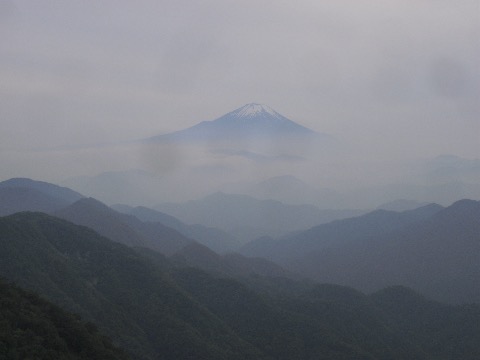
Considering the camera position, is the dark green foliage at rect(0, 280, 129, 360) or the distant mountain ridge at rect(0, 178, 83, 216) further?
the distant mountain ridge at rect(0, 178, 83, 216)

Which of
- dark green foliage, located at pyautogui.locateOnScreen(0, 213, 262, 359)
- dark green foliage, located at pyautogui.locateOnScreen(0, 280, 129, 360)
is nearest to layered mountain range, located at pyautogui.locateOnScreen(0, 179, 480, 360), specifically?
dark green foliage, located at pyautogui.locateOnScreen(0, 213, 262, 359)

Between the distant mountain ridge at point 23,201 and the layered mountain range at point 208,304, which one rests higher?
the distant mountain ridge at point 23,201

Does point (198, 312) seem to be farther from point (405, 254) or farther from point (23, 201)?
point (23, 201)

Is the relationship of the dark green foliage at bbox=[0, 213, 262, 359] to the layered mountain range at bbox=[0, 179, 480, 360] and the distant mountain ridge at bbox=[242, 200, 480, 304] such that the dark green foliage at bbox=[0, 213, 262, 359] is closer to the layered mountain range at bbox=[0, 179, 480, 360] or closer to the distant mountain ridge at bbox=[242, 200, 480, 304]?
the layered mountain range at bbox=[0, 179, 480, 360]

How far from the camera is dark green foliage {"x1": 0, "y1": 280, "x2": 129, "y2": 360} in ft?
59.3

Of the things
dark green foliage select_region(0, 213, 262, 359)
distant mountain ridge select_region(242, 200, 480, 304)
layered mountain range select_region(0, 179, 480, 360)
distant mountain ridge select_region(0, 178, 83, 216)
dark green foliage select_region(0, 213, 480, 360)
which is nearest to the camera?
dark green foliage select_region(0, 213, 262, 359)

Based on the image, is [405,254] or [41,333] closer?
[41,333]

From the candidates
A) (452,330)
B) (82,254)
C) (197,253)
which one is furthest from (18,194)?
(452,330)

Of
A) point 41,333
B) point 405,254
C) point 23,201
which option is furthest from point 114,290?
point 23,201

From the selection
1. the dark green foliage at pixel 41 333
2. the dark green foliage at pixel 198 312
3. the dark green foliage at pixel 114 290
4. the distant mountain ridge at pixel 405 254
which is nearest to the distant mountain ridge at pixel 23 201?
the distant mountain ridge at pixel 405 254

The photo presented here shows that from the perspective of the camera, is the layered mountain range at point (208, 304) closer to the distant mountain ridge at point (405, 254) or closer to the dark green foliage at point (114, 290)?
the dark green foliage at point (114, 290)

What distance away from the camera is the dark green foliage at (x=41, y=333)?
18062mm

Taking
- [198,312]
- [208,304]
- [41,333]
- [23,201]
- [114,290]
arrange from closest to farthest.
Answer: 1. [41,333]
2. [114,290]
3. [198,312]
4. [208,304]
5. [23,201]

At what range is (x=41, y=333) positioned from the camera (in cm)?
2044
